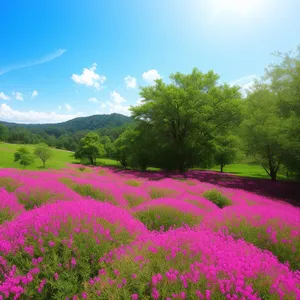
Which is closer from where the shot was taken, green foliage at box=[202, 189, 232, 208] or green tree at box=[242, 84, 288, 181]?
green foliage at box=[202, 189, 232, 208]

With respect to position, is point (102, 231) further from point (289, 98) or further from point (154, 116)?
point (154, 116)

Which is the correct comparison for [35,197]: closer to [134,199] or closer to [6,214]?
[6,214]

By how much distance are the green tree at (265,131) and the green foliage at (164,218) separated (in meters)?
13.8

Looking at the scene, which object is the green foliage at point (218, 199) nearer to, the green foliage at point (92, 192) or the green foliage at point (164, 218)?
the green foliage at point (164, 218)

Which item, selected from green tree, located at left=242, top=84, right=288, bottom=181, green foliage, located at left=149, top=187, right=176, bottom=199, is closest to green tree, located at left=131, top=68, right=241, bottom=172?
green tree, located at left=242, top=84, right=288, bottom=181

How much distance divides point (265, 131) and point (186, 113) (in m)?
9.37

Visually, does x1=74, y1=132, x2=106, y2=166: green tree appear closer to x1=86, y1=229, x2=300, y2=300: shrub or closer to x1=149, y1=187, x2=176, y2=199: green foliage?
x1=149, y1=187, x2=176, y2=199: green foliage

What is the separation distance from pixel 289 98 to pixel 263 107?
229 inches

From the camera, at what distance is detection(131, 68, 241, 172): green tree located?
24.6 metres

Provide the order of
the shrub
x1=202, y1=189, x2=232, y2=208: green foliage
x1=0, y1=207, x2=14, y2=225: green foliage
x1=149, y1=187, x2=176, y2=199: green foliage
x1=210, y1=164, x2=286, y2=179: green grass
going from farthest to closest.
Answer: x1=210, y1=164, x2=286, y2=179: green grass
x1=202, y1=189, x2=232, y2=208: green foliage
x1=149, y1=187, x2=176, y2=199: green foliage
x1=0, y1=207, x2=14, y2=225: green foliage
the shrub

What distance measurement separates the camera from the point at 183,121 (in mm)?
25531

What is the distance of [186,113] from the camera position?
78.8ft

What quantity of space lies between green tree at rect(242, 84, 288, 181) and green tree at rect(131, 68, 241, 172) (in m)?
3.02

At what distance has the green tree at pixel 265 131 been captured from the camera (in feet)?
54.5
